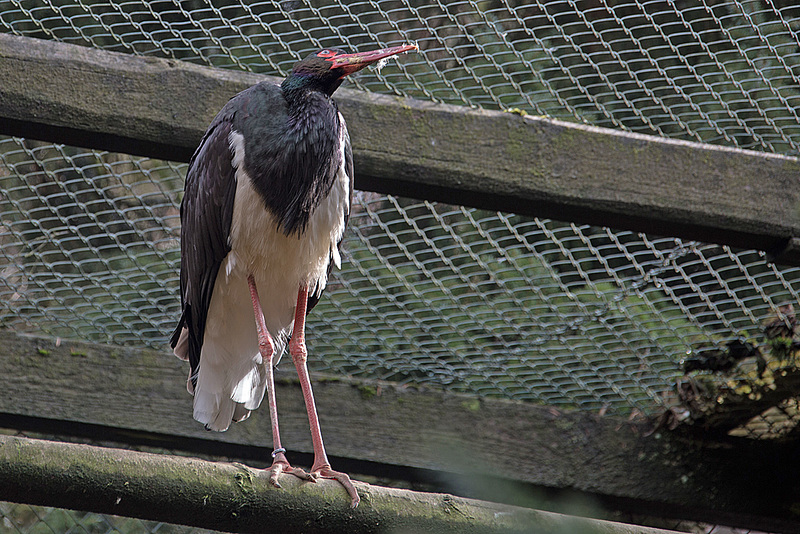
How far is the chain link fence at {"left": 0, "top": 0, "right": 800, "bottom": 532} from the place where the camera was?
93.3 inches

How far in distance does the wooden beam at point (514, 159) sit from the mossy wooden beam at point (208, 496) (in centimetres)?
72

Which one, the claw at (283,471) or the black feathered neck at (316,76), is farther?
the black feathered neck at (316,76)

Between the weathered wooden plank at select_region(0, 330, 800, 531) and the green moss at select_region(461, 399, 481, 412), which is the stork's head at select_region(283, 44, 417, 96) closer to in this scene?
the weathered wooden plank at select_region(0, 330, 800, 531)

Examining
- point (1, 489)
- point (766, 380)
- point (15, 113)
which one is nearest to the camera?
point (1, 489)

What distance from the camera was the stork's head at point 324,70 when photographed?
2.37 meters

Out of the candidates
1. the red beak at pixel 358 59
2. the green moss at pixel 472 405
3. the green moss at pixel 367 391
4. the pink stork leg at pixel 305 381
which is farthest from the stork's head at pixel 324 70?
the green moss at pixel 472 405

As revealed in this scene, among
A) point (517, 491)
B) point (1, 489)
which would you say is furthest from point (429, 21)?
point (517, 491)

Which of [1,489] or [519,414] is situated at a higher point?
[1,489]

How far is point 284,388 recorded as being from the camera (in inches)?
113

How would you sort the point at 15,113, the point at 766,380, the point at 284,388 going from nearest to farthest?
1. the point at 15,113
2. the point at 766,380
3. the point at 284,388

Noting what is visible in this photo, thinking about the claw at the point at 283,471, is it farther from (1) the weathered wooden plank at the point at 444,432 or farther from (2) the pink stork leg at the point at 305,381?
(1) the weathered wooden plank at the point at 444,432

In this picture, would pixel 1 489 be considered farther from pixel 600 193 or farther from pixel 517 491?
pixel 600 193

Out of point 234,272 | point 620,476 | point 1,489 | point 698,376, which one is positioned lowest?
point 620,476

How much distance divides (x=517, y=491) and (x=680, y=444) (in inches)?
80.0
